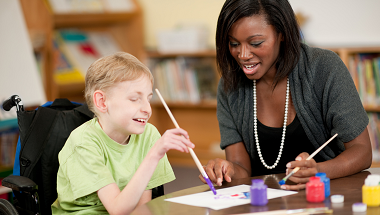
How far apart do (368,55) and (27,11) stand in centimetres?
259

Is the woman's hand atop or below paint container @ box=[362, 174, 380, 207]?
atop

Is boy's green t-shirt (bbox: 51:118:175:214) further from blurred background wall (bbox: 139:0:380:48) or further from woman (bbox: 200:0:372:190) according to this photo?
blurred background wall (bbox: 139:0:380:48)

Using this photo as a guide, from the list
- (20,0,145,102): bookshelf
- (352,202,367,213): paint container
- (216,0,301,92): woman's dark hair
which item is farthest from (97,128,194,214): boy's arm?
(20,0,145,102): bookshelf

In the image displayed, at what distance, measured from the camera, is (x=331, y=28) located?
3.51 metres

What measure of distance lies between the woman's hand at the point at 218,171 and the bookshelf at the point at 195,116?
241 centimetres

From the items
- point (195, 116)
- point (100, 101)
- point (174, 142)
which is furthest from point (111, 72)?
point (195, 116)

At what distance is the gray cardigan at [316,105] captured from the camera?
4.76 ft

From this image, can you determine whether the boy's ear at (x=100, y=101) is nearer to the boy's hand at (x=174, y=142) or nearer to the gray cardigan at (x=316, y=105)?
the boy's hand at (x=174, y=142)

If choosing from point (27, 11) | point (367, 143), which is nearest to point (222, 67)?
point (367, 143)

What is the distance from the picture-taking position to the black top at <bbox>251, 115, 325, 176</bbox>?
5.32 ft

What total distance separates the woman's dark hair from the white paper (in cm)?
54

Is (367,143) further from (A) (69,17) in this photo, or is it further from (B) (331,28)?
(A) (69,17)

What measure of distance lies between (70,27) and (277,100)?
2.68 m

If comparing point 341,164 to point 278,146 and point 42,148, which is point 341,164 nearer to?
point 278,146
